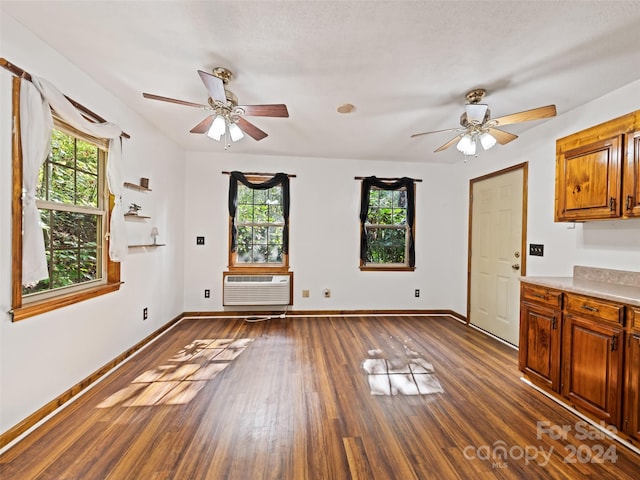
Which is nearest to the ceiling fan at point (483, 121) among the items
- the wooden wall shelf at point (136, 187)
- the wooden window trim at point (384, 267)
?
the wooden window trim at point (384, 267)

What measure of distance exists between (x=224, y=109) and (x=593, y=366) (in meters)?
3.25

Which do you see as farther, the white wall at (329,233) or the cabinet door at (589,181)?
the white wall at (329,233)

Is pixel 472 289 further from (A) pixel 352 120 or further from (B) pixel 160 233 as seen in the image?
(B) pixel 160 233

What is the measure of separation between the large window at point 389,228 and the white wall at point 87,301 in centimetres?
283

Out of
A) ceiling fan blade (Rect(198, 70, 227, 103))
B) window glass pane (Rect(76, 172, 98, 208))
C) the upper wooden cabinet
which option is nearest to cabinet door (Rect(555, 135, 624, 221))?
the upper wooden cabinet

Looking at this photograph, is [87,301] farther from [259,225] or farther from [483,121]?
[483,121]

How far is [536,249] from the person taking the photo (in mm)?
2957

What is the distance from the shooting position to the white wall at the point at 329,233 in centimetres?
415

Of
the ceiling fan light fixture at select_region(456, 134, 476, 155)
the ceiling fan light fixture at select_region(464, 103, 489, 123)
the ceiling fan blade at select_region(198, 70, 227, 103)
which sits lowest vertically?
the ceiling fan light fixture at select_region(456, 134, 476, 155)

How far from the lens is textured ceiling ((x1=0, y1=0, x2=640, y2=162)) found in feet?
4.95

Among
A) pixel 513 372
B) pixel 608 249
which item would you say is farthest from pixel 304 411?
pixel 608 249

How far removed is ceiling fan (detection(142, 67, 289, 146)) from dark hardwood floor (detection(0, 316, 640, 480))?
2.18 meters

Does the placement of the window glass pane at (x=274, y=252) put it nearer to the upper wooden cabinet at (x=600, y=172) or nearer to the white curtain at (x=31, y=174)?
the white curtain at (x=31, y=174)

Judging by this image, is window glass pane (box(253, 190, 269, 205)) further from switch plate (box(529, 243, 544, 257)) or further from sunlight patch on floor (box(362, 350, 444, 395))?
switch plate (box(529, 243, 544, 257))
